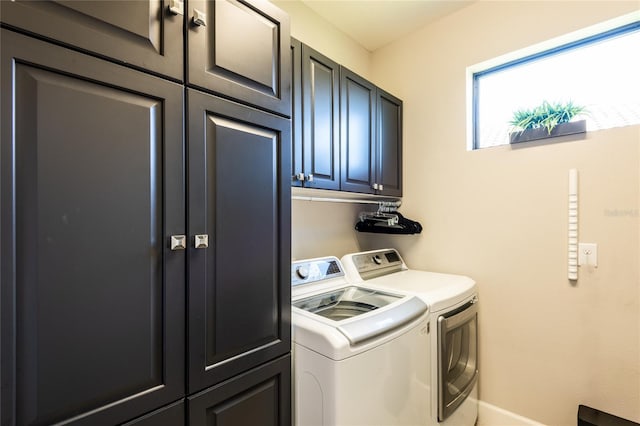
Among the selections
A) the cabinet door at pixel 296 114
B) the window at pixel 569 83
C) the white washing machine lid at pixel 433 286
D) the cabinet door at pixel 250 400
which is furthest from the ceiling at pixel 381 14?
the cabinet door at pixel 250 400

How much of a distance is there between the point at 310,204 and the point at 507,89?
1.55 metres

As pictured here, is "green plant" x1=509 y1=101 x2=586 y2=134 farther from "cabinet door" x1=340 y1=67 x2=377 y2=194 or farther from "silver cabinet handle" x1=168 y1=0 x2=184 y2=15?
"silver cabinet handle" x1=168 y1=0 x2=184 y2=15

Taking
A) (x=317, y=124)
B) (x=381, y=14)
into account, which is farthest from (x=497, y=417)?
(x=381, y=14)

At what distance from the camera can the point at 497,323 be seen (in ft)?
6.42

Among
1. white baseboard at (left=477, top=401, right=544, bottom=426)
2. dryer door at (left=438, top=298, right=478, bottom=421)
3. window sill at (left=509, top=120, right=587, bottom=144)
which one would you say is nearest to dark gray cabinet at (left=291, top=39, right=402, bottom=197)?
window sill at (left=509, top=120, right=587, bottom=144)

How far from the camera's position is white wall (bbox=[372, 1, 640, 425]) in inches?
61.8

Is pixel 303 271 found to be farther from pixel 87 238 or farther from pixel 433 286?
pixel 87 238

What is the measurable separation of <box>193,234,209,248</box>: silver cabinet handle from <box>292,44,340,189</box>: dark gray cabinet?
70 cm

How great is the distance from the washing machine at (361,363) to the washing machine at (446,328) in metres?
0.09

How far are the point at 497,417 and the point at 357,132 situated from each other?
2.03m

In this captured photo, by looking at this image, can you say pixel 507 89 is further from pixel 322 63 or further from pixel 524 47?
pixel 322 63

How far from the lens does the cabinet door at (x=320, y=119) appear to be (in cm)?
162

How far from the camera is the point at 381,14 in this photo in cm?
215

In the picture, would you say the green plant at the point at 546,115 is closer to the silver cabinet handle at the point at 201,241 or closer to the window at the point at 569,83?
the window at the point at 569,83
